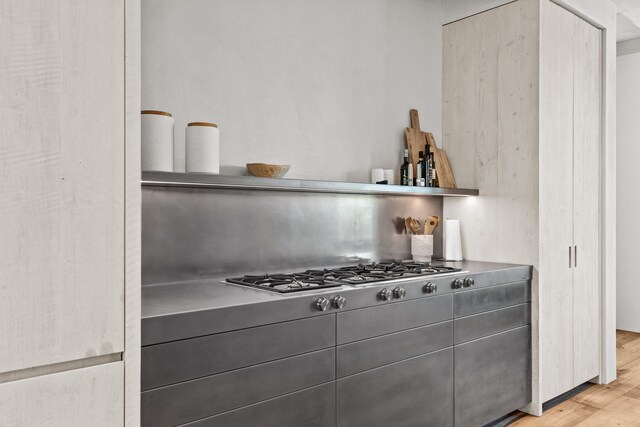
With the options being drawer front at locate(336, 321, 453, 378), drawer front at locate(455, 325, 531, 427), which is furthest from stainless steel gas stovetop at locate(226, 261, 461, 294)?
drawer front at locate(455, 325, 531, 427)

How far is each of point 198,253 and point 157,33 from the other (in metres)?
0.99

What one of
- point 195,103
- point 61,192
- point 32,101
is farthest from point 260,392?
point 195,103

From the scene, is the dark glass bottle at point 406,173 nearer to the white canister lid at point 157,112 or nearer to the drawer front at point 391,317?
the drawer front at point 391,317

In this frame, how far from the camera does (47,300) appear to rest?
91 centimetres

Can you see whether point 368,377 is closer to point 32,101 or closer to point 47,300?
point 47,300

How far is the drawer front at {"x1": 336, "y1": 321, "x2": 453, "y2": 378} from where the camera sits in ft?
6.38

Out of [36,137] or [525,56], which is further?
[525,56]

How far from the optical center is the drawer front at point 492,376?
249 cm

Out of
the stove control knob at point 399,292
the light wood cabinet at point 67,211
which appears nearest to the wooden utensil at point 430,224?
the stove control knob at point 399,292

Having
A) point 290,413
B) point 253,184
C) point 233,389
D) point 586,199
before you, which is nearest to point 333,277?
point 253,184

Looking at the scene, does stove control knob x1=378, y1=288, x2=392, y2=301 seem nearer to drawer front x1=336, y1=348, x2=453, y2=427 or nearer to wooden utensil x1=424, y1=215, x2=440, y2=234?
drawer front x1=336, y1=348, x2=453, y2=427

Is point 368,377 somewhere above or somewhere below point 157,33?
below

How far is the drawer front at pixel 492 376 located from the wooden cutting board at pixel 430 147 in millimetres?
1071

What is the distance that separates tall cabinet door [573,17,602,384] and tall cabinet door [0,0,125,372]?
10.2 ft
